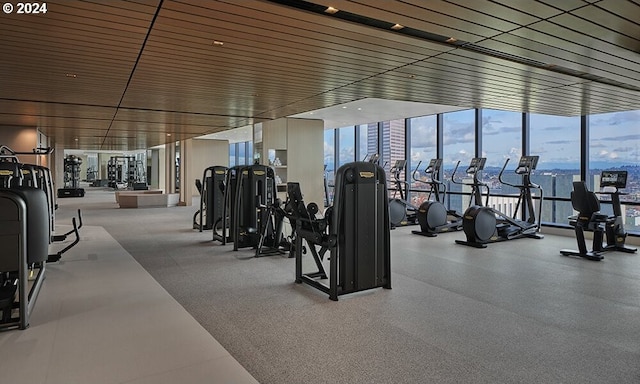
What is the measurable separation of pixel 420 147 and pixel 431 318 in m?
8.65

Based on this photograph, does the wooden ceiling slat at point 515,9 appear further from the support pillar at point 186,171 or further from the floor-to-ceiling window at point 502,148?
the support pillar at point 186,171

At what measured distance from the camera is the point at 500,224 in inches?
316

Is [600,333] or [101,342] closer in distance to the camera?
[101,342]

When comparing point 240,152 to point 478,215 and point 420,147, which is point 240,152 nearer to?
point 420,147

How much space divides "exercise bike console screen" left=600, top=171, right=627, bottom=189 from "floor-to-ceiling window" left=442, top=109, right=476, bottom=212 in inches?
128

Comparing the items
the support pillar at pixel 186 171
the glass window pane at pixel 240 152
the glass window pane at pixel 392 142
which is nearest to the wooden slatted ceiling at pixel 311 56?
the glass window pane at pixel 392 142

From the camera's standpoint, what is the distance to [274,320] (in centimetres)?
361

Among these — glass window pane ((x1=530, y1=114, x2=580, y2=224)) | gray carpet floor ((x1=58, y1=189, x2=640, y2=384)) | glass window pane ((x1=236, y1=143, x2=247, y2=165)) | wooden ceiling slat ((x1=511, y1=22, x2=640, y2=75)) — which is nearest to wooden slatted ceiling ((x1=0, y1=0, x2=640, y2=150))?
wooden ceiling slat ((x1=511, y1=22, x2=640, y2=75))

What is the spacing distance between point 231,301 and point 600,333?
3264mm

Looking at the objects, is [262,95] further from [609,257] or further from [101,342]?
[609,257]

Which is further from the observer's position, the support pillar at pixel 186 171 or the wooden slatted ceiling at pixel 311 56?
the support pillar at pixel 186 171

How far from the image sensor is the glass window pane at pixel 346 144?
14461mm

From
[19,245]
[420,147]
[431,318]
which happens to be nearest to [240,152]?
[420,147]

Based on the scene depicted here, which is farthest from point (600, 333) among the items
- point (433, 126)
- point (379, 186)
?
point (433, 126)
